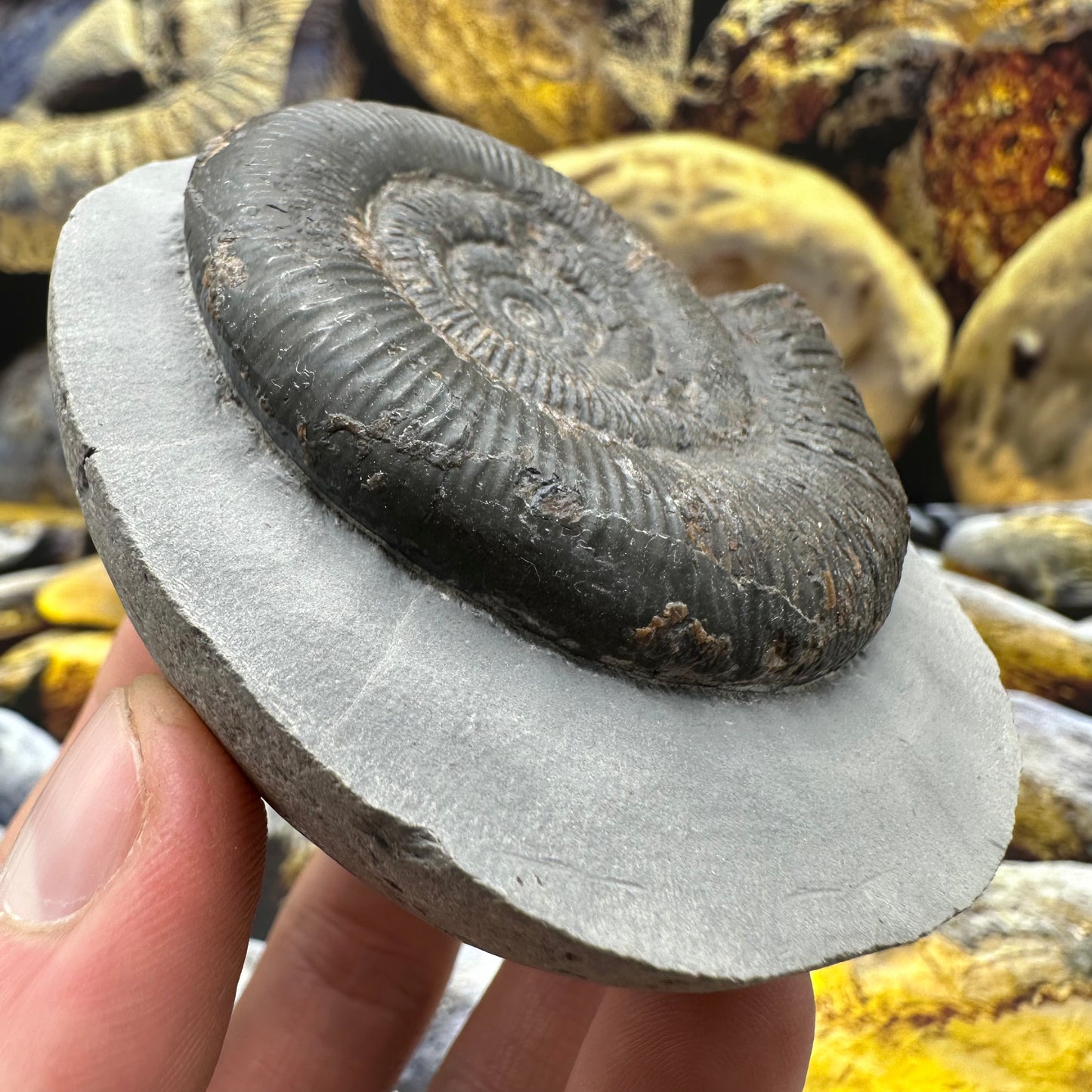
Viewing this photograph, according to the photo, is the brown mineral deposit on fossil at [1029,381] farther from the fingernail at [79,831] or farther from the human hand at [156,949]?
the fingernail at [79,831]

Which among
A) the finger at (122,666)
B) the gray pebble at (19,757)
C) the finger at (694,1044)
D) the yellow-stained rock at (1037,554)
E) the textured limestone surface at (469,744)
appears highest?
the textured limestone surface at (469,744)

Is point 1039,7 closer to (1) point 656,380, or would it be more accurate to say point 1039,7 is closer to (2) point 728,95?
(2) point 728,95

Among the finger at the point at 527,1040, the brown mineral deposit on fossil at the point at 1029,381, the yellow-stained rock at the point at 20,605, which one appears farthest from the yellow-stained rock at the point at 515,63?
the finger at the point at 527,1040

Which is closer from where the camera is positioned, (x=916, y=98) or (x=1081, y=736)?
(x=1081, y=736)

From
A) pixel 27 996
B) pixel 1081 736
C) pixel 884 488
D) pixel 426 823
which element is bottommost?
pixel 1081 736

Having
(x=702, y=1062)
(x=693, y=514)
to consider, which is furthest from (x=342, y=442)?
(x=702, y=1062)

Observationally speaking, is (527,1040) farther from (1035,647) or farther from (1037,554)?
(1037,554)

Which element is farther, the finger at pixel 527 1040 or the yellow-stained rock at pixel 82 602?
the yellow-stained rock at pixel 82 602
